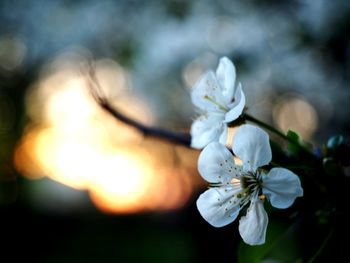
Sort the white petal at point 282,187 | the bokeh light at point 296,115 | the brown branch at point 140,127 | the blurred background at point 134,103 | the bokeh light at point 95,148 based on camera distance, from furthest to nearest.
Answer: the bokeh light at point 95,148
the bokeh light at point 296,115
the blurred background at point 134,103
the brown branch at point 140,127
the white petal at point 282,187

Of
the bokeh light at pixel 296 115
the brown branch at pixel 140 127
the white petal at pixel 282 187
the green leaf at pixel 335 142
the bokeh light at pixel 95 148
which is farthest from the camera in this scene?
the bokeh light at pixel 95 148

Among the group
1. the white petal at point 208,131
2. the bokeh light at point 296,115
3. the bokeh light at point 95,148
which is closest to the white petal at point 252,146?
the white petal at point 208,131

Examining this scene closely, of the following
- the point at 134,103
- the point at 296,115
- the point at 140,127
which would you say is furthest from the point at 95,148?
the point at 140,127

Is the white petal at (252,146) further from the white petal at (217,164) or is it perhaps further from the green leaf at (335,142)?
the green leaf at (335,142)

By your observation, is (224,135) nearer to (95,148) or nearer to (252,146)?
(252,146)

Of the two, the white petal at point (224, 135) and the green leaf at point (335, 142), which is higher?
the green leaf at point (335, 142)

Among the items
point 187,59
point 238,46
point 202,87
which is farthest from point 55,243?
point 202,87

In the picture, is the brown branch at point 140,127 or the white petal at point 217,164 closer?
the white petal at point 217,164
